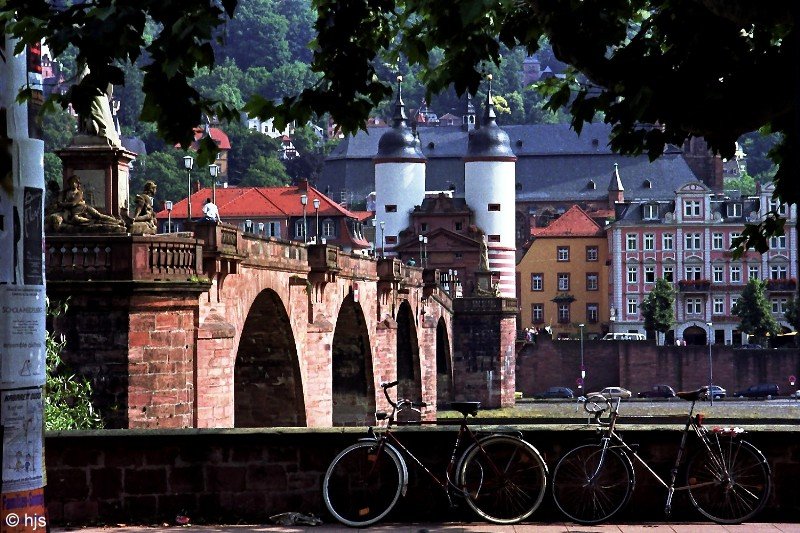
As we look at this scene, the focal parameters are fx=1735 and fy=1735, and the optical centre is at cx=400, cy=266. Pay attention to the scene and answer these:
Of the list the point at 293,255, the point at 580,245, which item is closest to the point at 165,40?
the point at 293,255

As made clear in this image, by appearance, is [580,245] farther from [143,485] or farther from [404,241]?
[143,485]

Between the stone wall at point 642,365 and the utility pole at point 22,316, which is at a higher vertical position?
the utility pole at point 22,316

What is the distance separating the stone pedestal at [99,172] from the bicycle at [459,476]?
44.2ft

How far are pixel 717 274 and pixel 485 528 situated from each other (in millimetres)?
98857

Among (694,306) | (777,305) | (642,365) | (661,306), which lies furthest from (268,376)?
(694,306)

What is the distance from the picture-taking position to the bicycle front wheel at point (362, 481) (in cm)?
1316

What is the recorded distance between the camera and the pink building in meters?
109

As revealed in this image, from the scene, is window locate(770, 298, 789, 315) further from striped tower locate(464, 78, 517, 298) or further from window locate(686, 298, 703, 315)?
striped tower locate(464, 78, 517, 298)

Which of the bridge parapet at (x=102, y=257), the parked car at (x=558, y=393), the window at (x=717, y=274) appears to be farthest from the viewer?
the window at (x=717, y=274)

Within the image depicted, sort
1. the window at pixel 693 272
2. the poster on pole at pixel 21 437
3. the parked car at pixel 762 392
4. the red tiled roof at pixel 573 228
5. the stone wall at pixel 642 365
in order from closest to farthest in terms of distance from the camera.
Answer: the poster on pole at pixel 21 437 → the parked car at pixel 762 392 → the stone wall at pixel 642 365 → the window at pixel 693 272 → the red tiled roof at pixel 573 228

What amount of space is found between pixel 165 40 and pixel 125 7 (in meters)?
0.33

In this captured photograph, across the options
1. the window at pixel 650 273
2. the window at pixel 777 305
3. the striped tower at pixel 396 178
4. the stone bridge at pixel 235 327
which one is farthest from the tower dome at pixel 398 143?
the stone bridge at pixel 235 327

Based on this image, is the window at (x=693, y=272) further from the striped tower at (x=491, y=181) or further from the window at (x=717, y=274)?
the striped tower at (x=491, y=181)

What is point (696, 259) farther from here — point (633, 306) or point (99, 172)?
point (99, 172)
